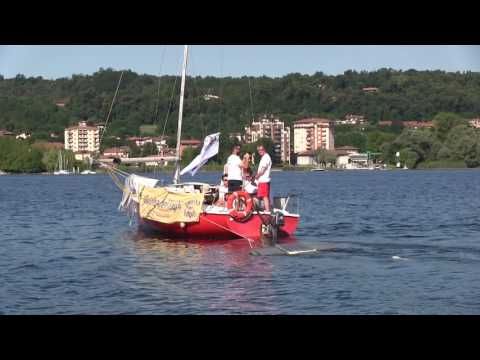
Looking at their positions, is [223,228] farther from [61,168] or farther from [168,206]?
[61,168]

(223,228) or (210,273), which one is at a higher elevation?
(223,228)

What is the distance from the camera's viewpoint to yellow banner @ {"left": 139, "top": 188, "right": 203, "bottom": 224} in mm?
24812

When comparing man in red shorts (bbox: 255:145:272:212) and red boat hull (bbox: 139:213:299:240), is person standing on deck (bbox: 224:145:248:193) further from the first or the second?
man in red shorts (bbox: 255:145:272:212)

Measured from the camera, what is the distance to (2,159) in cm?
17575

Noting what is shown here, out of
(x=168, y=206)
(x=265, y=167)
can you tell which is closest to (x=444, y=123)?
(x=168, y=206)

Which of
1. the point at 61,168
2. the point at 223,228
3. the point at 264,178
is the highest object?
the point at 264,178

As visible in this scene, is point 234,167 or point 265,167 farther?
point 234,167

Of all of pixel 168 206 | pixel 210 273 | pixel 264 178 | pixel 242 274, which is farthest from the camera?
pixel 168 206

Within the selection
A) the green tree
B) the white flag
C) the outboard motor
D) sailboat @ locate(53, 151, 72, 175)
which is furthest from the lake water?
sailboat @ locate(53, 151, 72, 175)

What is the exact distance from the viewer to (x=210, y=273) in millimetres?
19469

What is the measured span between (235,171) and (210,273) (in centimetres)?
593

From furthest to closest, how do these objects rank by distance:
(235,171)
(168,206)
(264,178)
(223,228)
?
1. (168,206)
2. (235,171)
3. (223,228)
4. (264,178)
